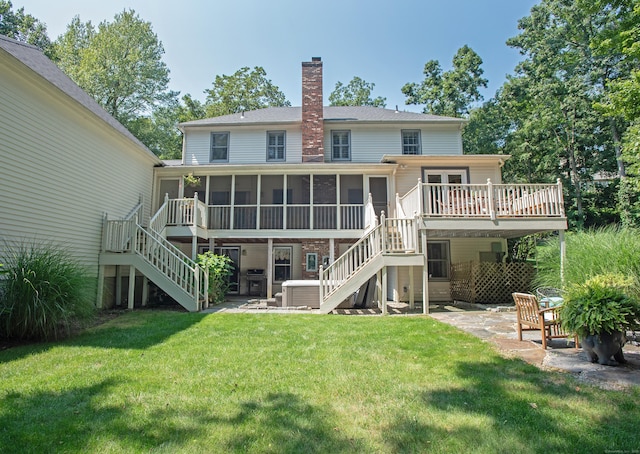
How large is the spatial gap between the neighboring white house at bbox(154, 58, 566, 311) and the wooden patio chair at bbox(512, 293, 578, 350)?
357cm

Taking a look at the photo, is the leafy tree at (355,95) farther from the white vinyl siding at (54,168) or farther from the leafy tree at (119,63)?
the white vinyl siding at (54,168)

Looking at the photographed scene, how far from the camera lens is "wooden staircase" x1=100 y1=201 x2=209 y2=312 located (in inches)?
385

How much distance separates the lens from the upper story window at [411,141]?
50.9 feet

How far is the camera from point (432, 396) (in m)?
3.59

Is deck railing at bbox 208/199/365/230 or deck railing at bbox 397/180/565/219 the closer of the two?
deck railing at bbox 397/180/565/219

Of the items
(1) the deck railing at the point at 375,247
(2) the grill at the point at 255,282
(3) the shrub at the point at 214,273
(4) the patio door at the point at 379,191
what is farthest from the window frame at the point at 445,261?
(3) the shrub at the point at 214,273

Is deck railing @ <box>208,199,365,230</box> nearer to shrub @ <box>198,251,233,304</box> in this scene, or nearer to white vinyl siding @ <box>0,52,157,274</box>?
shrub @ <box>198,251,233,304</box>

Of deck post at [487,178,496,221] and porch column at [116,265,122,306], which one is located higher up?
deck post at [487,178,496,221]

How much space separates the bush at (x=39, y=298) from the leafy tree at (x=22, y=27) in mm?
24194

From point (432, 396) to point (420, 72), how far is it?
97.3ft

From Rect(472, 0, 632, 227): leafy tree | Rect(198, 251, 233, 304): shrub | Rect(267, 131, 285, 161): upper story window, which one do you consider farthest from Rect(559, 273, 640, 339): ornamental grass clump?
Rect(472, 0, 632, 227): leafy tree

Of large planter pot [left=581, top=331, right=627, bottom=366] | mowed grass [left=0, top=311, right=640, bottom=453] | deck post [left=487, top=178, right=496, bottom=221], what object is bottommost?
mowed grass [left=0, top=311, right=640, bottom=453]

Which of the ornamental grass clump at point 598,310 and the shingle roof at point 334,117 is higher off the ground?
the shingle roof at point 334,117

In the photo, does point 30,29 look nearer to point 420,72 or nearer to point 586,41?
point 420,72
